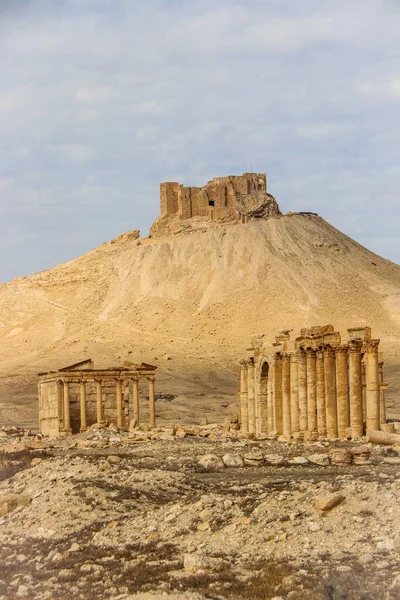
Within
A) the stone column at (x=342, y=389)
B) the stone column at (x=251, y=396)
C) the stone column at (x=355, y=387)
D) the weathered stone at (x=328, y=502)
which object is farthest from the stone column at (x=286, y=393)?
the weathered stone at (x=328, y=502)

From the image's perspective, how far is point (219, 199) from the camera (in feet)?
409

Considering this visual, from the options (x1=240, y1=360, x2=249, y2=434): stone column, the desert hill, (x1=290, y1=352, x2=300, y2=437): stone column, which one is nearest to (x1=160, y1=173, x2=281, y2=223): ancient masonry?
the desert hill

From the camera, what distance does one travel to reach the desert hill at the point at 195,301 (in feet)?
285

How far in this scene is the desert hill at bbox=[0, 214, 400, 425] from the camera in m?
87.0

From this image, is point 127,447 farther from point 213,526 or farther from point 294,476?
point 213,526

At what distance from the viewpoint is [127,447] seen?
3822 centimetres

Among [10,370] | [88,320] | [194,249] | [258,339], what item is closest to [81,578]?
[258,339]

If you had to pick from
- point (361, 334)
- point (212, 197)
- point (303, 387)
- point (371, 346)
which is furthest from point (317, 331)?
point (212, 197)

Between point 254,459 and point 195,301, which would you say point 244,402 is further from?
point 195,301

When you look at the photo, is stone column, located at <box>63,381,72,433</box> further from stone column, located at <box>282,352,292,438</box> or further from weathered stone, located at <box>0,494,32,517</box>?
weathered stone, located at <box>0,494,32,517</box>

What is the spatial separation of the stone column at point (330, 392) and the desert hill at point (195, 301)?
36699 millimetres

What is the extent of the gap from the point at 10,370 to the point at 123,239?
41692 millimetres

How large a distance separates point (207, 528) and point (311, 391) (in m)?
18.5

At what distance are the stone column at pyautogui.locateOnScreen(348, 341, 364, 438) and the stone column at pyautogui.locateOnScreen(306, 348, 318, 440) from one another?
92.9 inches
